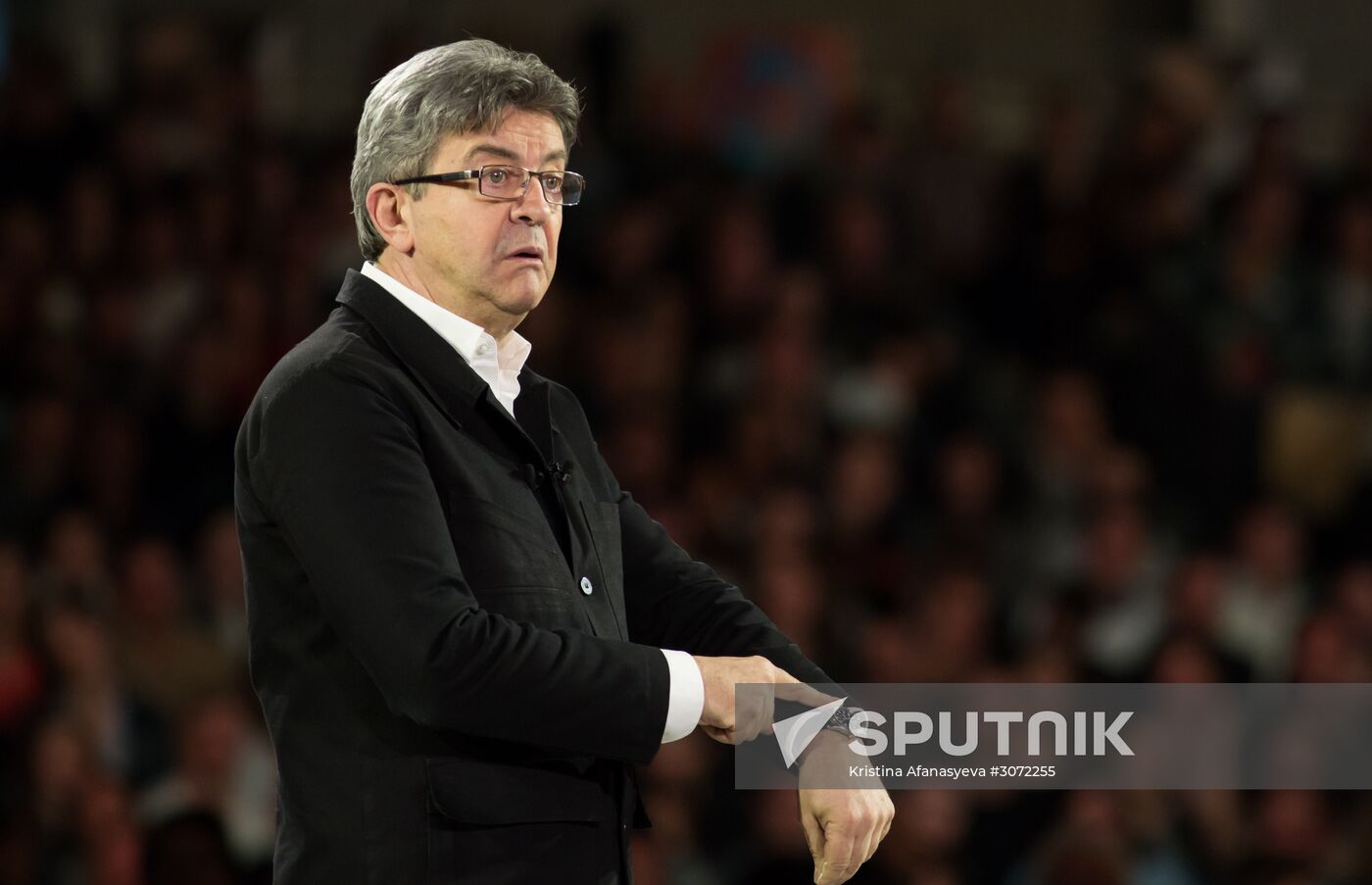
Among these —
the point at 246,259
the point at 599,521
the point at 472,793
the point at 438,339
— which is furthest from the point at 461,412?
the point at 246,259

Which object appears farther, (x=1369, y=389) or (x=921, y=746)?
(x=1369, y=389)

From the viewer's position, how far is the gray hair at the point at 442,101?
1.95 meters

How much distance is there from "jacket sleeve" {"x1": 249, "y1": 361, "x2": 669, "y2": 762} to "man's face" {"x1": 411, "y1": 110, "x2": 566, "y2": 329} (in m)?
0.19

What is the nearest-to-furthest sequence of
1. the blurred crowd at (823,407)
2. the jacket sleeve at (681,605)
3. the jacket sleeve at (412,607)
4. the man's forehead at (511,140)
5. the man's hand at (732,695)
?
→ the jacket sleeve at (412,607), the man's hand at (732,695), the man's forehead at (511,140), the jacket sleeve at (681,605), the blurred crowd at (823,407)

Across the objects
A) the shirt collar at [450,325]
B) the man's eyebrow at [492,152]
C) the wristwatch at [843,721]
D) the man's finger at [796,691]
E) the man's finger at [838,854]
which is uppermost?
the man's eyebrow at [492,152]

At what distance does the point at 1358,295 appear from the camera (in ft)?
21.0

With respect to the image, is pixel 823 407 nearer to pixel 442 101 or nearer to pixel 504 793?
pixel 442 101

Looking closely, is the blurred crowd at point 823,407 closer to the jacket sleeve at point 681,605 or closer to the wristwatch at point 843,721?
the jacket sleeve at point 681,605

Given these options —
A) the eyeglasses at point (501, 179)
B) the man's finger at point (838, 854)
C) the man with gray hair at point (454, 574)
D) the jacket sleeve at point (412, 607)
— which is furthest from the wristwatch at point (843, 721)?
the eyeglasses at point (501, 179)

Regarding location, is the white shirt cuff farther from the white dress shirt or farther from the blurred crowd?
the blurred crowd

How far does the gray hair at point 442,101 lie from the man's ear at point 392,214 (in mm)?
11

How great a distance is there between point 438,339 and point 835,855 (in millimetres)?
633

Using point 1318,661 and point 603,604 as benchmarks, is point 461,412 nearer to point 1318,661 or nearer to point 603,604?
point 603,604

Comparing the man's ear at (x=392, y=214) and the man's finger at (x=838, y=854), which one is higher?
the man's ear at (x=392, y=214)
